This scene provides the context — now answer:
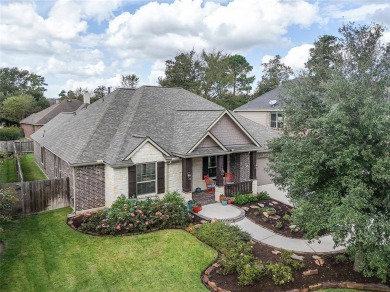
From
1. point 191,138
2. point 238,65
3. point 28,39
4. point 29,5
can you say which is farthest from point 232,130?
point 238,65

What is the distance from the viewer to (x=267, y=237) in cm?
1309

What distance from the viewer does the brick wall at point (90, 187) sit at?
15406 millimetres

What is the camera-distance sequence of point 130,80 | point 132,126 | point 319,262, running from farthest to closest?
point 130,80
point 132,126
point 319,262

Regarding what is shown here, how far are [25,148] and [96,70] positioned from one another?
14517 millimetres

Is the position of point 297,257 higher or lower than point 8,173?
lower

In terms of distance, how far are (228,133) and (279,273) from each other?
1087 cm

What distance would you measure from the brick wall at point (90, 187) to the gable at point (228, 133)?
7.20m

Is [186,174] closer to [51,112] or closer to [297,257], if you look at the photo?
[297,257]

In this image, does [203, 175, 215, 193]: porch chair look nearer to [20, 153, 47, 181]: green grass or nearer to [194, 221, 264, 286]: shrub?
[194, 221, 264, 286]: shrub

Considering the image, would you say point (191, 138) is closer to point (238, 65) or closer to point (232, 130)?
point (232, 130)

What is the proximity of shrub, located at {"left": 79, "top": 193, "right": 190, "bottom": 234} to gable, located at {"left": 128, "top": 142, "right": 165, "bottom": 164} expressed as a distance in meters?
2.23

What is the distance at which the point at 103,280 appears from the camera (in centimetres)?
976

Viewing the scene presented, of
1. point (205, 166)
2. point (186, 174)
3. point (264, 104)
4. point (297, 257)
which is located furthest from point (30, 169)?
point (297, 257)

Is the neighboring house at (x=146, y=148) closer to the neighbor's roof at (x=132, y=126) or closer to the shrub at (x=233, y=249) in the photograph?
the neighbor's roof at (x=132, y=126)
